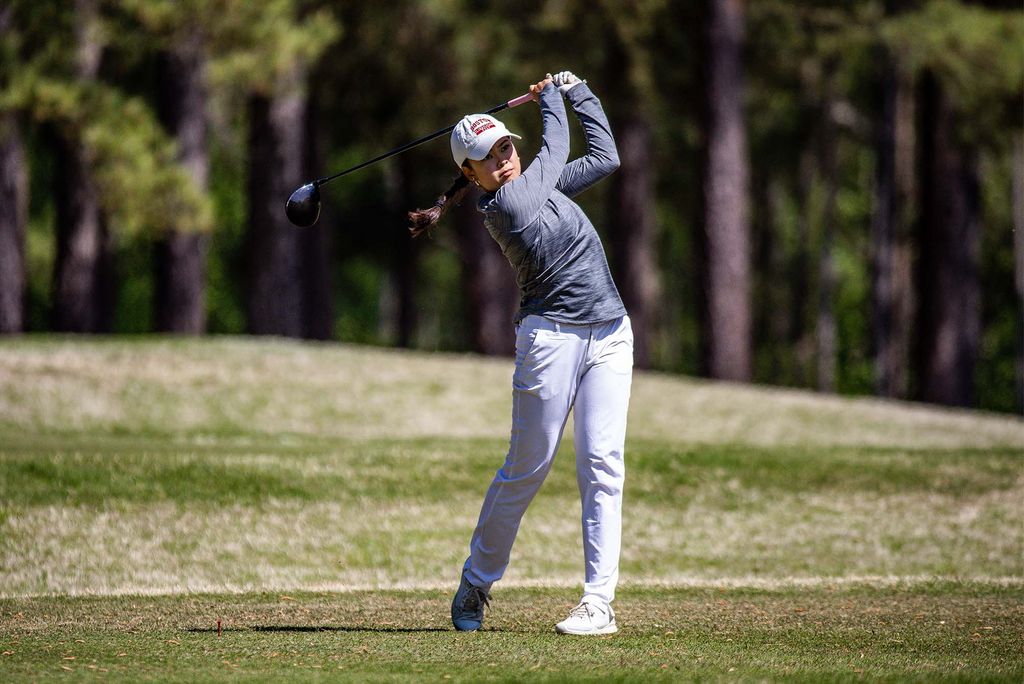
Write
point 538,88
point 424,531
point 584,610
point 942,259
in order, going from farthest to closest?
point 942,259, point 424,531, point 538,88, point 584,610

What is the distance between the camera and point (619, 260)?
89.9 feet

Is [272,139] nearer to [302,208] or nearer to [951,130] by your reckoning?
[951,130]

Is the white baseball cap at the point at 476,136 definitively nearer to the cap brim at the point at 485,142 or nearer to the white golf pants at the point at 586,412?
the cap brim at the point at 485,142

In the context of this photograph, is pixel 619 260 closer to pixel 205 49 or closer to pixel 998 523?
pixel 205 49

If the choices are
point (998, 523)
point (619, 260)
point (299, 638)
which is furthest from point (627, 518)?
point (619, 260)

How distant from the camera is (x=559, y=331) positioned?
6.48 metres

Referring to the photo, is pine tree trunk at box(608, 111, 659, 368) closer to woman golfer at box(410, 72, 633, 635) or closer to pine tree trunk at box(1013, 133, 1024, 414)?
pine tree trunk at box(1013, 133, 1024, 414)

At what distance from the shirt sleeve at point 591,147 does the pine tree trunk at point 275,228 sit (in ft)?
47.5

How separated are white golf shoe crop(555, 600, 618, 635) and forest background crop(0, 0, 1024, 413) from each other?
42.6 ft

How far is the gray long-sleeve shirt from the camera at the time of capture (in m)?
6.46

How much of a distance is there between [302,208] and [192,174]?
40.4ft

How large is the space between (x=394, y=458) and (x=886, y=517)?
3.86 metres

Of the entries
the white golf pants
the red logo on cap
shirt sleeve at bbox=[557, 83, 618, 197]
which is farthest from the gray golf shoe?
the red logo on cap

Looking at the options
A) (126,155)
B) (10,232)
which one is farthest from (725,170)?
(10,232)
